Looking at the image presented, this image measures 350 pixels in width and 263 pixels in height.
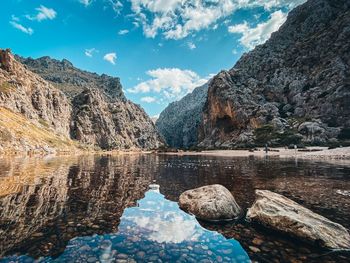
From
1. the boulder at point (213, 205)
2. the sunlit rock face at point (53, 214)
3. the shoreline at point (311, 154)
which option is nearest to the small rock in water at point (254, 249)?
the boulder at point (213, 205)

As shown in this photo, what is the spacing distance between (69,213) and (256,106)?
196 m

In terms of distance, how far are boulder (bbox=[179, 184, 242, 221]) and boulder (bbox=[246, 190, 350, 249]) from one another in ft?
4.02

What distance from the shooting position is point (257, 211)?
1352 centimetres

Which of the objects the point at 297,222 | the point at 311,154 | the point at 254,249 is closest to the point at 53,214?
the point at 254,249

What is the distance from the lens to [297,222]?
11352 millimetres

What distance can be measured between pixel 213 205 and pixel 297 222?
16.2 feet

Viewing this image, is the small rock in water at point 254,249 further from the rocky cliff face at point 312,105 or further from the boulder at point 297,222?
the rocky cliff face at point 312,105

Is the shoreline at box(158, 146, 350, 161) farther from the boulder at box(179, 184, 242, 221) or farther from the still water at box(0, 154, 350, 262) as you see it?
the boulder at box(179, 184, 242, 221)

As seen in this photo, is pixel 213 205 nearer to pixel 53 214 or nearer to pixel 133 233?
pixel 133 233

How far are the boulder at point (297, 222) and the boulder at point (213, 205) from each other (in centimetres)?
122

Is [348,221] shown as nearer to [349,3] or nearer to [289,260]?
[289,260]

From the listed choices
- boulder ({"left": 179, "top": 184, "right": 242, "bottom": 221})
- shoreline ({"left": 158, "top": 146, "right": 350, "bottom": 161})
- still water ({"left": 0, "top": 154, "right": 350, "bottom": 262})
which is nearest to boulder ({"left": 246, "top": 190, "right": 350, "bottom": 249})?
still water ({"left": 0, "top": 154, "right": 350, "bottom": 262})

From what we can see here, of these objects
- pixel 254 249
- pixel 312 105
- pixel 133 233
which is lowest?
pixel 254 249

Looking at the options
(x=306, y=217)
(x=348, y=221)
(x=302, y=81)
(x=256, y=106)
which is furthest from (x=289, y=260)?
(x=302, y=81)
